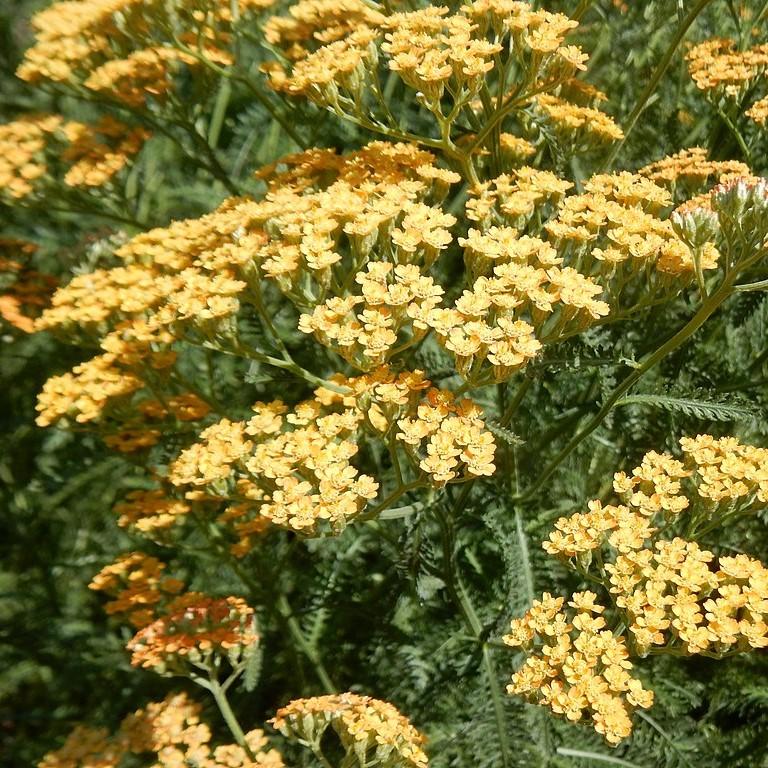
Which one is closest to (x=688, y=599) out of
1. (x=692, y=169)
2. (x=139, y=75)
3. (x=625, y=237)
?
(x=625, y=237)

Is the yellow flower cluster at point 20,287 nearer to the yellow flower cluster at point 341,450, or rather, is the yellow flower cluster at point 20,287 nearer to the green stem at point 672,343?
the yellow flower cluster at point 341,450

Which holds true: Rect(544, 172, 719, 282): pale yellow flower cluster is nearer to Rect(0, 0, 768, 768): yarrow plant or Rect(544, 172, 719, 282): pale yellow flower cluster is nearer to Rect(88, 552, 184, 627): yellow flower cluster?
Rect(0, 0, 768, 768): yarrow plant

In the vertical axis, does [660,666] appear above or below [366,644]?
above

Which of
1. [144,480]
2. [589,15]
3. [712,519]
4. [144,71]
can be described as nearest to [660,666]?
[712,519]

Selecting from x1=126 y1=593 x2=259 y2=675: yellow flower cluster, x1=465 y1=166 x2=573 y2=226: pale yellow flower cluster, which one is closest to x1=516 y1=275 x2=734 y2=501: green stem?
x1=465 y1=166 x2=573 y2=226: pale yellow flower cluster

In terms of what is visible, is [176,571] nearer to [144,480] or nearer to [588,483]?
[144,480]

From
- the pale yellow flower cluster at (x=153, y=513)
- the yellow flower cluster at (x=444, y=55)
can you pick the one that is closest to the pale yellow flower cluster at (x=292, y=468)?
the pale yellow flower cluster at (x=153, y=513)

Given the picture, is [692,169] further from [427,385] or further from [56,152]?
[56,152]
